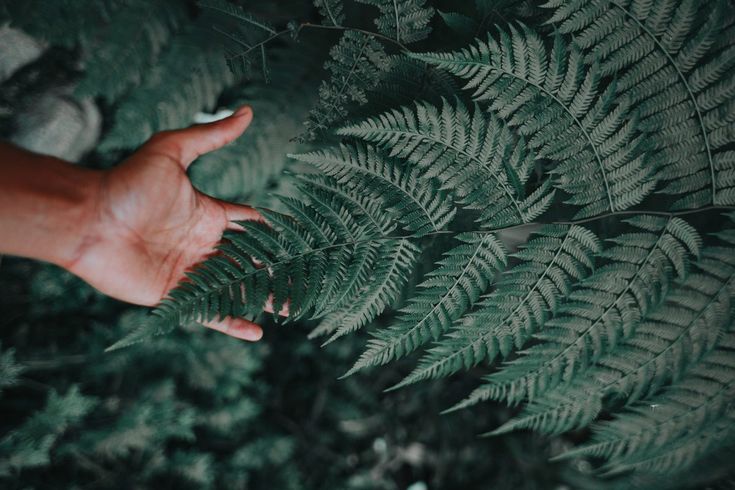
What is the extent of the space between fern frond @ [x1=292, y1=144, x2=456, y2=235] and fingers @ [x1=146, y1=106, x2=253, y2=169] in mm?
241

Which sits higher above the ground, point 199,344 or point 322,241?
point 322,241

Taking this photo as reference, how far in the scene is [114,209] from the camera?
1221 mm

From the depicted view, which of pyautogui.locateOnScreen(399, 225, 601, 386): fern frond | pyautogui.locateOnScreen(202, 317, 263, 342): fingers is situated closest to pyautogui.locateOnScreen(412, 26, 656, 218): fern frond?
pyautogui.locateOnScreen(399, 225, 601, 386): fern frond

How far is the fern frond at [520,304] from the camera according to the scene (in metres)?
1.10

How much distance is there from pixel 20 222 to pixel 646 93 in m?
1.52

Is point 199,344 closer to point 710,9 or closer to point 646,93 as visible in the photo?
point 646,93

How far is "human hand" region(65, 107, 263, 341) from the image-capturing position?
1.19 metres

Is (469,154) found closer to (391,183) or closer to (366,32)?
(391,183)

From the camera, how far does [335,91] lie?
1168mm

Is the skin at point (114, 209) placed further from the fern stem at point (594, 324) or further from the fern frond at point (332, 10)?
the fern stem at point (594, 324)

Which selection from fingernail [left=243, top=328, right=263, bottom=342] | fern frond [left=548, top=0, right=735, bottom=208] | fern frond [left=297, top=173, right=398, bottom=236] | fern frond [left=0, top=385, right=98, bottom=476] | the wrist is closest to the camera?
fern frond [left=548, top=0, right=735, bottom=208]

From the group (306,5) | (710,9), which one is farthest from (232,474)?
(710,9)

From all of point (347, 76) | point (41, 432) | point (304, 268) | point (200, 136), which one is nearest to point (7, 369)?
point (41, 432)

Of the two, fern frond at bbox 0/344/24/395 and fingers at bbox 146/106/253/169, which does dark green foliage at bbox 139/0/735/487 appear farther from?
fern frond at bbox 0/344/24/395
